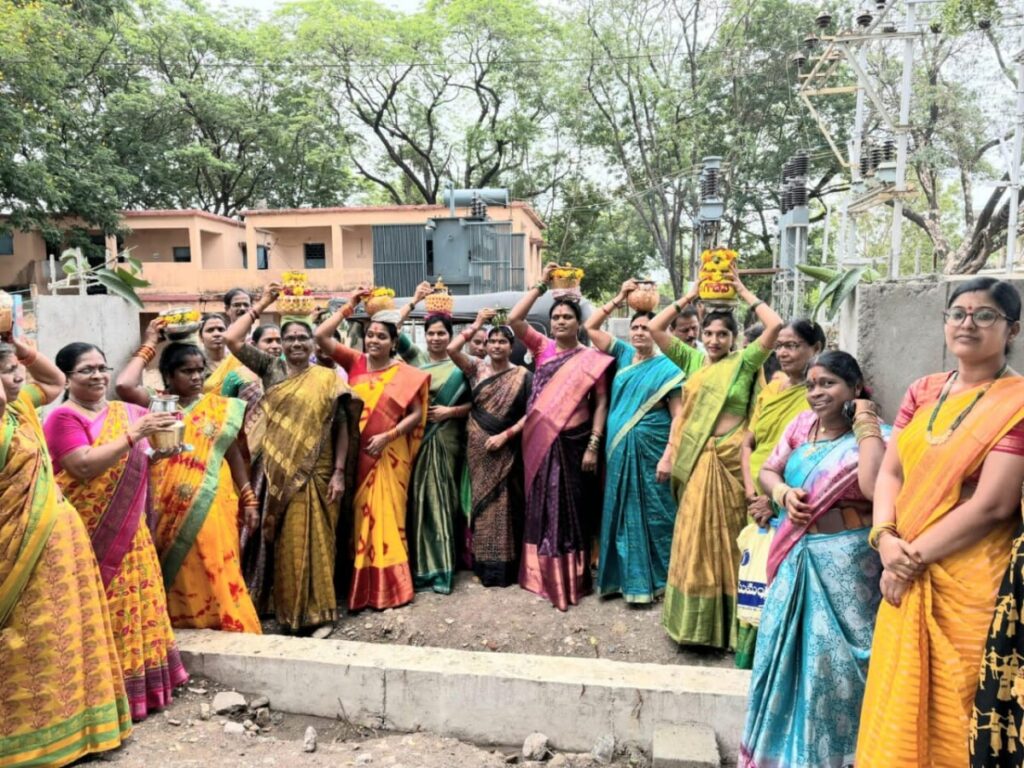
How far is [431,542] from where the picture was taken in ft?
15.2

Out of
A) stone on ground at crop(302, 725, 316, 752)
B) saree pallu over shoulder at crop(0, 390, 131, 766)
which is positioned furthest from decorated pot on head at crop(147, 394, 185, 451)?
stone on ground at crop(302, 725, 316, 752)

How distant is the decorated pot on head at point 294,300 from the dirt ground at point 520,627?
1.81 meters

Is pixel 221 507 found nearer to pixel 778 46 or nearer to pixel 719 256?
pixel 719 256

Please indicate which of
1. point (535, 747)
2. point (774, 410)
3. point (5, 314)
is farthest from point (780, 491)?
point (5, 314)

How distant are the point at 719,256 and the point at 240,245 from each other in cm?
2275

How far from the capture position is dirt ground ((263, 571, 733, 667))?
4.01m

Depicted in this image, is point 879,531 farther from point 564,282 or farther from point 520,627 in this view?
point 564,282

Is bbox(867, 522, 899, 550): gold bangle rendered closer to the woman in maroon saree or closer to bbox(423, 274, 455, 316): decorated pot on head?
the woman in maroon saree

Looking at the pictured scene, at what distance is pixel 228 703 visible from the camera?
316 cm

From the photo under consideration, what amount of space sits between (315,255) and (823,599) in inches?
869

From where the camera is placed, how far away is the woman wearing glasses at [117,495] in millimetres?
2902

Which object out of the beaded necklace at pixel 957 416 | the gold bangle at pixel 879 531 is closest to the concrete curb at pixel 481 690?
the gold bangle at pixel 879 531

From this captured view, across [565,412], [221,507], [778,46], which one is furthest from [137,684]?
[778,46]

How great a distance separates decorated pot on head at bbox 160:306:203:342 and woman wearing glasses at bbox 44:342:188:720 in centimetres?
59
